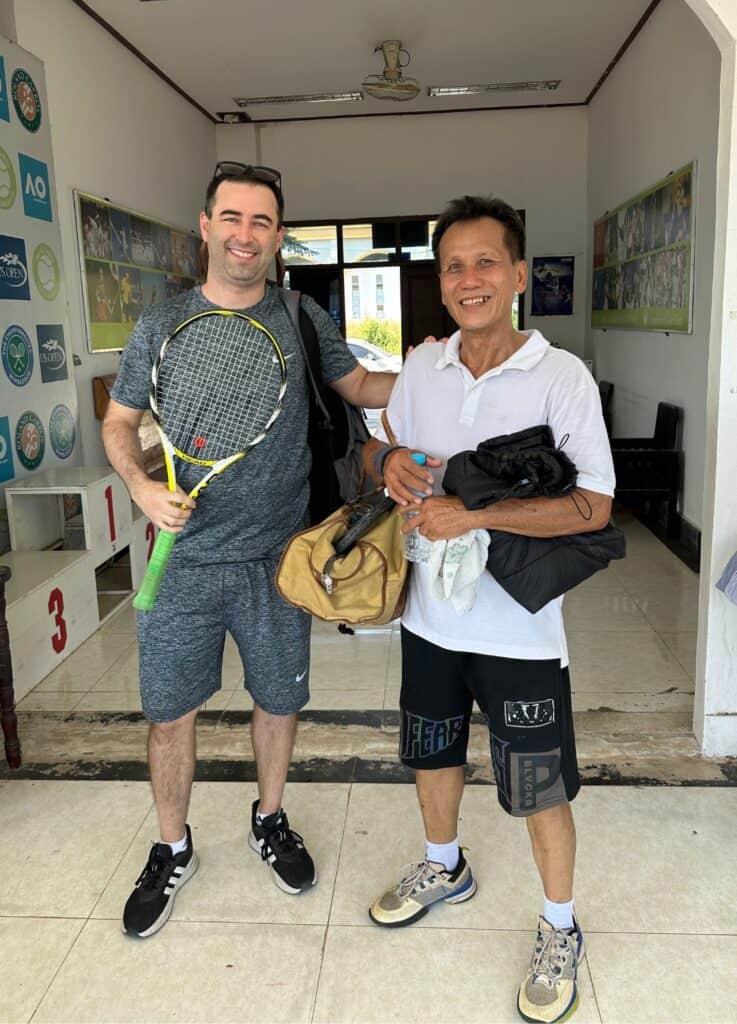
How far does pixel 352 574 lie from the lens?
183 cm

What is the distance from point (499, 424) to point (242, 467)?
65cm

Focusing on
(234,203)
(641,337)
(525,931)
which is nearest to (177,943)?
(525,931)

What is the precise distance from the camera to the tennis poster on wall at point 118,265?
18.8 ft

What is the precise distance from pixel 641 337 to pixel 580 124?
11.5 feet

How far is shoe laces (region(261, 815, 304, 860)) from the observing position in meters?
2.27

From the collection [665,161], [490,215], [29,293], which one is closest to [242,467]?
[490,215]

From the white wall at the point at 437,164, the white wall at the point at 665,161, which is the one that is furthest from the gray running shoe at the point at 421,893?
the white wall at the point at 437,164

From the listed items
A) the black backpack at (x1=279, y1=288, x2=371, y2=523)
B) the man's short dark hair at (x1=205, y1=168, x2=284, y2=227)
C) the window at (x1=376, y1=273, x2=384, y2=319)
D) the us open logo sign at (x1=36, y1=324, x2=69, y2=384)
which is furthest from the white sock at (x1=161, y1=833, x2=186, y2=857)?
the window at (x1=376, y1=273, x2=384, y2=319)

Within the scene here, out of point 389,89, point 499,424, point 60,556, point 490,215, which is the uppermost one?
point 389,89

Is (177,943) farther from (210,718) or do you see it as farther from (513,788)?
(210,718)

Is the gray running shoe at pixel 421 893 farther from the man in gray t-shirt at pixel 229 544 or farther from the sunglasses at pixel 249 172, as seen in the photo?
the sunglasses at pixel 249 172

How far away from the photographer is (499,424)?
1.72m

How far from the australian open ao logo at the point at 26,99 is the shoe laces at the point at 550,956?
4.52 meters

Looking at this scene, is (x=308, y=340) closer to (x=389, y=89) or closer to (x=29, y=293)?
(x=29, y=293)
